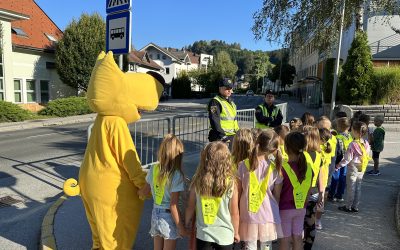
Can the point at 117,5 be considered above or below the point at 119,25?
above

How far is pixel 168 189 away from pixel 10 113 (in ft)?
58.5

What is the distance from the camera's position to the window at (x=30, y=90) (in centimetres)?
2394

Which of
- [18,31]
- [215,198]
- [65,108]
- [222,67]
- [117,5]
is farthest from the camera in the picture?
[222,67]

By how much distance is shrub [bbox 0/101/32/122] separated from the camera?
17.9m

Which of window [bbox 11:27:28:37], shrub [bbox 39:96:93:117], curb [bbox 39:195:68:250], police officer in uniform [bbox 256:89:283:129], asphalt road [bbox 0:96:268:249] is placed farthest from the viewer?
window [bbox 11:27:28:37]

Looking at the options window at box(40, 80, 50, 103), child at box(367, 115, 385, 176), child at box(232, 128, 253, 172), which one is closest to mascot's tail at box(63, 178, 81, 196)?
child at box(232, 128, 253, 172)

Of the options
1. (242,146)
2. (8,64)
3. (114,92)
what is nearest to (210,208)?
(242,146)

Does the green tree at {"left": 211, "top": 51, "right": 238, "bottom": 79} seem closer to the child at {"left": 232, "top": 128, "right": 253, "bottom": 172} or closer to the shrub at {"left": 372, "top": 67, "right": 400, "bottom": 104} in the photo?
the shrub at {"left": 372, "top": 67, "right": 400, "bottom": 104}

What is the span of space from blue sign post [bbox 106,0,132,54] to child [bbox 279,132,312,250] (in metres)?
2.30

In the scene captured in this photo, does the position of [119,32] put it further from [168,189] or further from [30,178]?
[30,178]

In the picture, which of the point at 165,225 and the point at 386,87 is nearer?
the point at 165,225

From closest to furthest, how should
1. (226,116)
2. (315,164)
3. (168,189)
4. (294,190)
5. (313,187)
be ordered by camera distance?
(168,189) → (294,190) → (315,164) → (313,187) → (226,116)

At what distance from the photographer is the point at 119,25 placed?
4.43 meters

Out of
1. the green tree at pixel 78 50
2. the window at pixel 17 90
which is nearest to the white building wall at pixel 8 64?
the window at pixel 17 90
